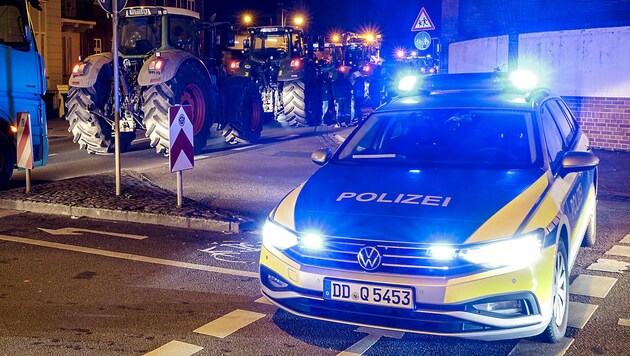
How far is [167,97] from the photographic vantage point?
15211 mm

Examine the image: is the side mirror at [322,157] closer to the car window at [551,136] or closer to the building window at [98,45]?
the car window at [551,136]

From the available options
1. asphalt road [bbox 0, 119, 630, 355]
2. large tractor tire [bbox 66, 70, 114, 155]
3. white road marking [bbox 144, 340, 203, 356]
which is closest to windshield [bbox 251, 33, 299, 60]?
large tractor tire [bbox 66, 70, 114, 155]

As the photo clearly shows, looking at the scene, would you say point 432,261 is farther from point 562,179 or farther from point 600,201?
point 600,201

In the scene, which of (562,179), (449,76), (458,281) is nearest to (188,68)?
(449,76)

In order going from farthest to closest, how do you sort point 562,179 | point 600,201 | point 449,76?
point 600,201, point 449,76, point 562,179

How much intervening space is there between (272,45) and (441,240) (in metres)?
18.0

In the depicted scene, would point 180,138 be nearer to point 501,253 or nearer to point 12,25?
point 12,25

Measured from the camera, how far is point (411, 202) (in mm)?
5109

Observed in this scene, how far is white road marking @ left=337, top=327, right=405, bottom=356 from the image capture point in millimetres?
5105

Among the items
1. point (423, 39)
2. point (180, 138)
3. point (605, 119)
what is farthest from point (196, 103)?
point (605, 119)

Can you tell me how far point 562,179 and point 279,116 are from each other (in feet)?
55.1

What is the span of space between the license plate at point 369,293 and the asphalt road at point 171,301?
19.1 inches

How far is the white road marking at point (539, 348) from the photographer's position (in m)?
5.08

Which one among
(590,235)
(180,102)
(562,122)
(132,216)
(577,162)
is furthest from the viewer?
(180,102)
